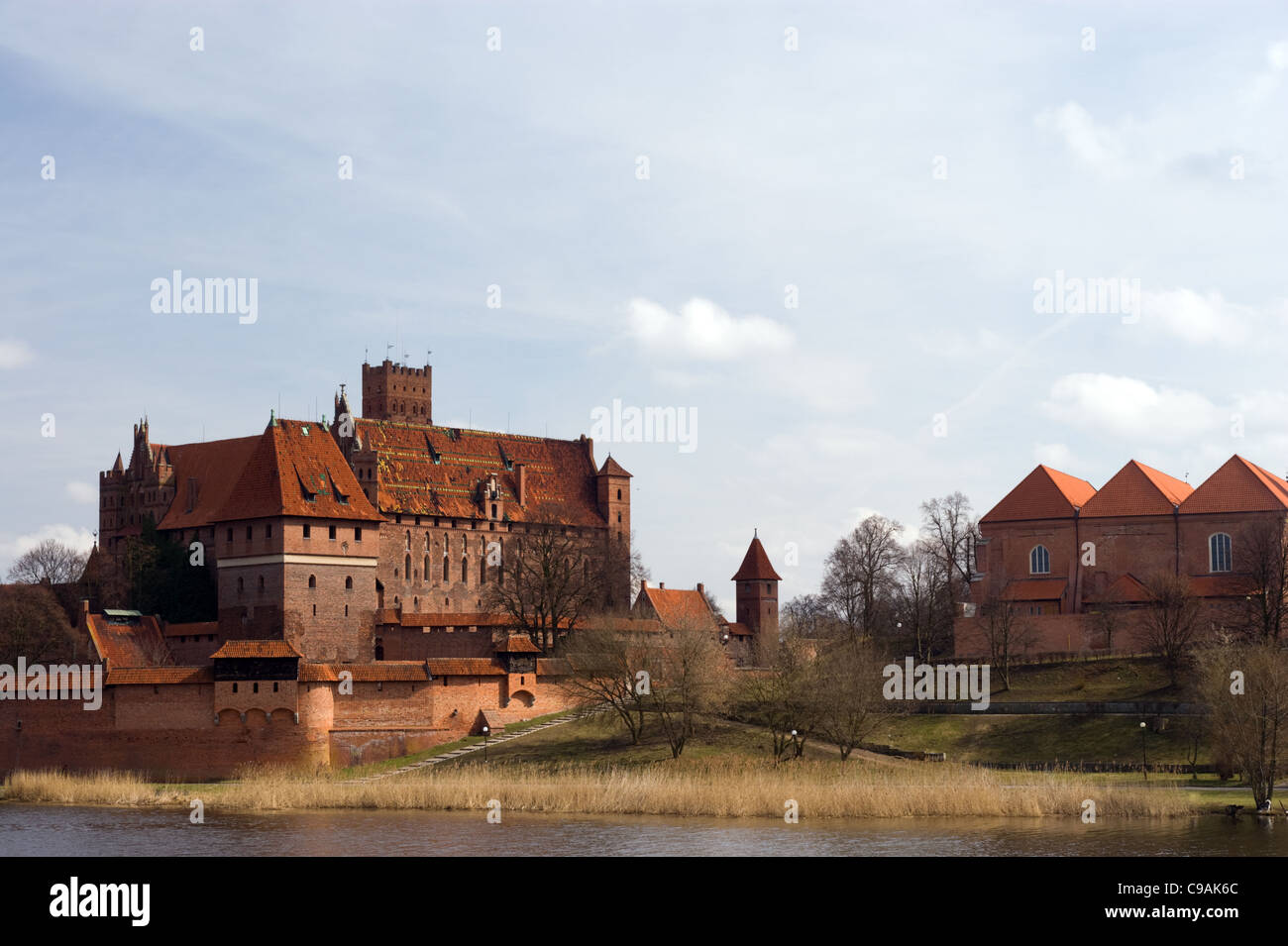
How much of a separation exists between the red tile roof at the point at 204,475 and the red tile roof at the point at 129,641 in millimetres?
5475

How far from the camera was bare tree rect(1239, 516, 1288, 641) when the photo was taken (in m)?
61.8

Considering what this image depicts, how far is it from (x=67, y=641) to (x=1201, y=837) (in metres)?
41.9

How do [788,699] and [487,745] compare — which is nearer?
[788,699]

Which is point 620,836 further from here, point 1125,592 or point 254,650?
point 1125,592

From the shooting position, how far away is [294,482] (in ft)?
208

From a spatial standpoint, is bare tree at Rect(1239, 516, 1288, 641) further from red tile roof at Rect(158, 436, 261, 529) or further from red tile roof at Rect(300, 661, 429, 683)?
red tile roof at Rect(158, 436, 261, 529)

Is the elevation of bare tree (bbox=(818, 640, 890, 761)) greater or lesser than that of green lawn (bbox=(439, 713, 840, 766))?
greater

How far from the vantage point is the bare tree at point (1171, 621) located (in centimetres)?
5969

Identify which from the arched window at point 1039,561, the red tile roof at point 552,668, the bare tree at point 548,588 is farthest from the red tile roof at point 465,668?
the arched window at point 1039,561

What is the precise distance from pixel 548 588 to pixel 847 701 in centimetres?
2208

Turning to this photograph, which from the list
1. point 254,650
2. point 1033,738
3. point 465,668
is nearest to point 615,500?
point 465,668

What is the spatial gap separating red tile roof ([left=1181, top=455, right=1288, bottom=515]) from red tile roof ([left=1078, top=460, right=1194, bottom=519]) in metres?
1.08

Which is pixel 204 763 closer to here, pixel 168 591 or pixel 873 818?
pixel 168 591

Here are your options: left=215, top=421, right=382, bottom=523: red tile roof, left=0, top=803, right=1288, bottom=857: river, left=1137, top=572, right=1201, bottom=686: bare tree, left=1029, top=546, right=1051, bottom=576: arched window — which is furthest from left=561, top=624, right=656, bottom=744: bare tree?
left=1029, top=546, right=1051, bottom=576: arched window
